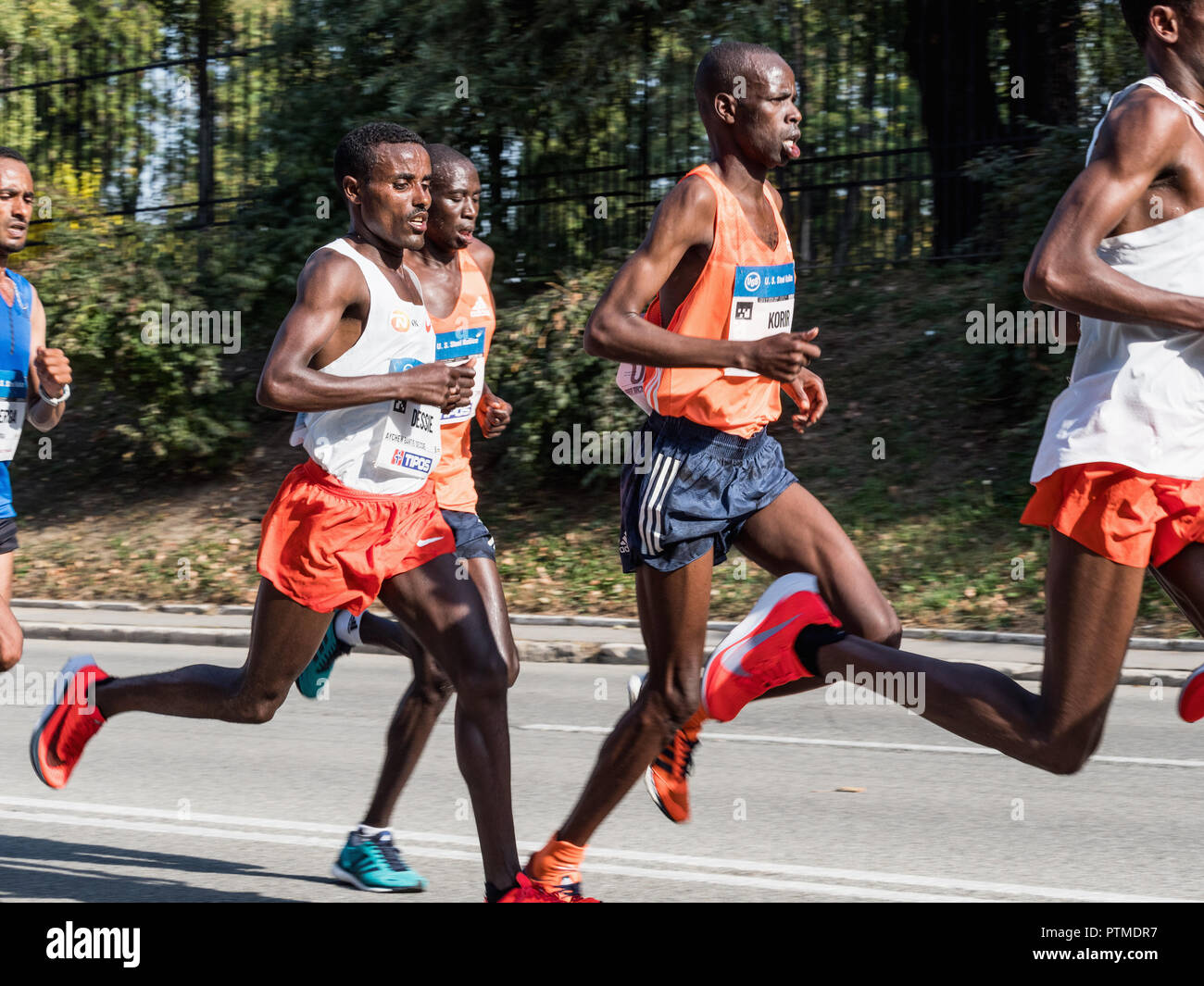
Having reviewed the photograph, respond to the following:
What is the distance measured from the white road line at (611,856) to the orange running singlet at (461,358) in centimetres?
117

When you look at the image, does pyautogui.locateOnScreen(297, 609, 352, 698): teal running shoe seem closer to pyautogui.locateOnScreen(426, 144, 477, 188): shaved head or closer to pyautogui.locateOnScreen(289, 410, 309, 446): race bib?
pyautogui.locateOnScreen(289, 410, 309, 446): race bib

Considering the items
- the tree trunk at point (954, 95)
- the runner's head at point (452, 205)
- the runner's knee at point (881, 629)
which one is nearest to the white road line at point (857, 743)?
the runner's head at point (452, 205)

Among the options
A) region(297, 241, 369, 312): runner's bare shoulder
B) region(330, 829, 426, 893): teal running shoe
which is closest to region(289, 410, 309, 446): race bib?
region(297, 241, 369, 312): runner's bare shoulder

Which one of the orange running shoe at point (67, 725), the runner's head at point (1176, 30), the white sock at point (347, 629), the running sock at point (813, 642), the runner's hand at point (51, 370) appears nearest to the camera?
the runner's head at point (1176, 30)

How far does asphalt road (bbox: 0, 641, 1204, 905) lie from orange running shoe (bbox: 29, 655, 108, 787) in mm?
323

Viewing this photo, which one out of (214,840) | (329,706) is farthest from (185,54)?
(214,840)

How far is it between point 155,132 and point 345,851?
48.3 ft

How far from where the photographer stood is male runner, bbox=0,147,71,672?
17.7 ft

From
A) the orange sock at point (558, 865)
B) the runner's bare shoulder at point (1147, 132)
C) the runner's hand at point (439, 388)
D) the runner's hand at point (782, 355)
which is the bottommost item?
the orange sock at point (558, 865)

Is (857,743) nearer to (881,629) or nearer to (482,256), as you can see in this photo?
(482,256)

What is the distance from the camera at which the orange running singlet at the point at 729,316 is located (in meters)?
4.03

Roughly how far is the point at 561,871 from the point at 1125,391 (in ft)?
5.95

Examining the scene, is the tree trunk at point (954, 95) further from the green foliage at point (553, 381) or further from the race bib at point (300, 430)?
the race bib at point (300, 430)

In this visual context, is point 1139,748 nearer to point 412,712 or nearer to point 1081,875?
point 1081,875
